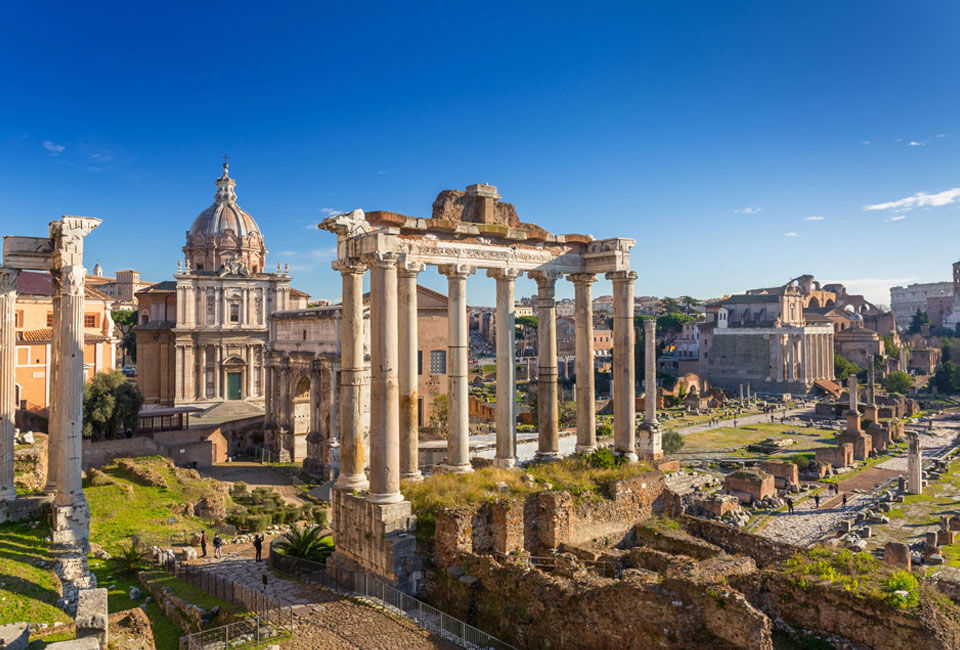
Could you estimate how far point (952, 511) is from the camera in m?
30.6

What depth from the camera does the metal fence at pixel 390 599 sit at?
426 inches

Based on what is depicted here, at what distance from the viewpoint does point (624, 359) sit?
57.3 feet

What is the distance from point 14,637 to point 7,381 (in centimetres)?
979

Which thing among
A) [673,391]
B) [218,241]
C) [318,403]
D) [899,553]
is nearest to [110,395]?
[318,403]

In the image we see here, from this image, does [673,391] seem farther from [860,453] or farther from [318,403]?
[318,403]

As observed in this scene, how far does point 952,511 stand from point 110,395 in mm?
39941

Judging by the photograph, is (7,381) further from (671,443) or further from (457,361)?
(671,443)

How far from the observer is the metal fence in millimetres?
10820

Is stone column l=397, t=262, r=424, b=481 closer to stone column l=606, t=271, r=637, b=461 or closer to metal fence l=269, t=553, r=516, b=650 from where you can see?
metal fence l=269, t=553, r=516, b=650

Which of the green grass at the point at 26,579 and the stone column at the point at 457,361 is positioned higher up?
the stone column at the point at 457,361

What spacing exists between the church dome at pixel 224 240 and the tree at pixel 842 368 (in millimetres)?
82414

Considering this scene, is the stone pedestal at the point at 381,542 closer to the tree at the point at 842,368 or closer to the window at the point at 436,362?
the window at the point at 436,362

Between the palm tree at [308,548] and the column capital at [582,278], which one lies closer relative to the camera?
the palm tree at [308,548]

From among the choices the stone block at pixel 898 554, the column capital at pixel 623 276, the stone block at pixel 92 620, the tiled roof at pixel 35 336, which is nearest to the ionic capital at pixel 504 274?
the column capital at pixel 623 276
